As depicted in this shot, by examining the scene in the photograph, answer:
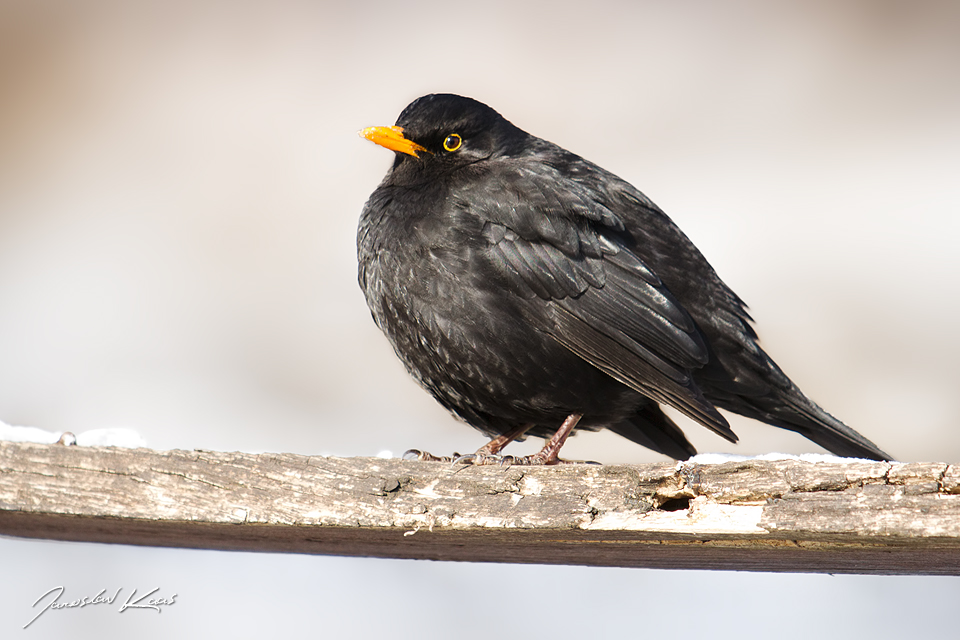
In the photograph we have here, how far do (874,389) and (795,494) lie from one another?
3.35 metres

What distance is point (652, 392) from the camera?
310 cm

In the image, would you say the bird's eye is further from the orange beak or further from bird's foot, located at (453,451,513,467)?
bird's foot, located at (453,451,513,467)

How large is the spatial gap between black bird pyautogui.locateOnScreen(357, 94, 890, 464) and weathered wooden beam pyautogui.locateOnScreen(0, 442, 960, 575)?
0.54m

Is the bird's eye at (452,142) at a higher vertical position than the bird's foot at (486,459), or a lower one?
higher

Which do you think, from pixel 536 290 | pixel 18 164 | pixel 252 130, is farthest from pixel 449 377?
pixel 18 164

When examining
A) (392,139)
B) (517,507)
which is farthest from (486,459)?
(392,139)

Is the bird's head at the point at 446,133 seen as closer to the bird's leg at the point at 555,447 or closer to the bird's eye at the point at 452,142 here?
the bird's eye at the point at 452,142

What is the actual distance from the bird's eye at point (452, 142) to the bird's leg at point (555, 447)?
3.76 feet

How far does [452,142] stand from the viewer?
391 cm

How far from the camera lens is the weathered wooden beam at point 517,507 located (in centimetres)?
218

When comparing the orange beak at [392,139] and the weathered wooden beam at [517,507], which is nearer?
the weathered wooden beam at [517,507]

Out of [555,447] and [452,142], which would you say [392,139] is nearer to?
[452,142]

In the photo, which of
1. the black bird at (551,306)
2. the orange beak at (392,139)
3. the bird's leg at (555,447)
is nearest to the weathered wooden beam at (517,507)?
the bird's leg at (555,447)

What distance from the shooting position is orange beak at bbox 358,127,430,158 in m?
3.79
